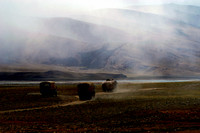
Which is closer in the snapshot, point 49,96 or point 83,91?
point 83,91

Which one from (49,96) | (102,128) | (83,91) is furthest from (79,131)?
(49,96)

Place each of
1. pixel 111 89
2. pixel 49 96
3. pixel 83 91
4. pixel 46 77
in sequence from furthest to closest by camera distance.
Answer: pixel 46 77 < pixel 111 89 < pixel 49 96 < pixel 83 91

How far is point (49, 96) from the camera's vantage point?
5581cm

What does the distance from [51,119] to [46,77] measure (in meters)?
169

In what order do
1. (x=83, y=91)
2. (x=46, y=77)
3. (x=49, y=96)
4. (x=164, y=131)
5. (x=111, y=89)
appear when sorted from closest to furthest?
(x=164, y=131), (x=83, y=91), (x=49, y=96), (x=111, y=89), (x=46, y=77)

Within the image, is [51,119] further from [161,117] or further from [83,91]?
[83,91]

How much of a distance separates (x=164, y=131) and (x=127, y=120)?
5.31 m

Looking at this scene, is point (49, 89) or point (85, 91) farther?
point (49, 89)

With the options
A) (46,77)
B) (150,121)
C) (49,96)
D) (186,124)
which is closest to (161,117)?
(150,121)

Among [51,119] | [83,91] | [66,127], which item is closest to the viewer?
[66,127]

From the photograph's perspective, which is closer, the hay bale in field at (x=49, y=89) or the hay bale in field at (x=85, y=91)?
the hay bale in field at (x=85, y=91)

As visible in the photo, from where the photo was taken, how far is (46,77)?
19300cm

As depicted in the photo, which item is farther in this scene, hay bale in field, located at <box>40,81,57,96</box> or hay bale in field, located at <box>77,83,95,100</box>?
hay bale in field, located at <box>40,81,57,96</box>

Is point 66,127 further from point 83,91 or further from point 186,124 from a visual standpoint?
point 83,91
